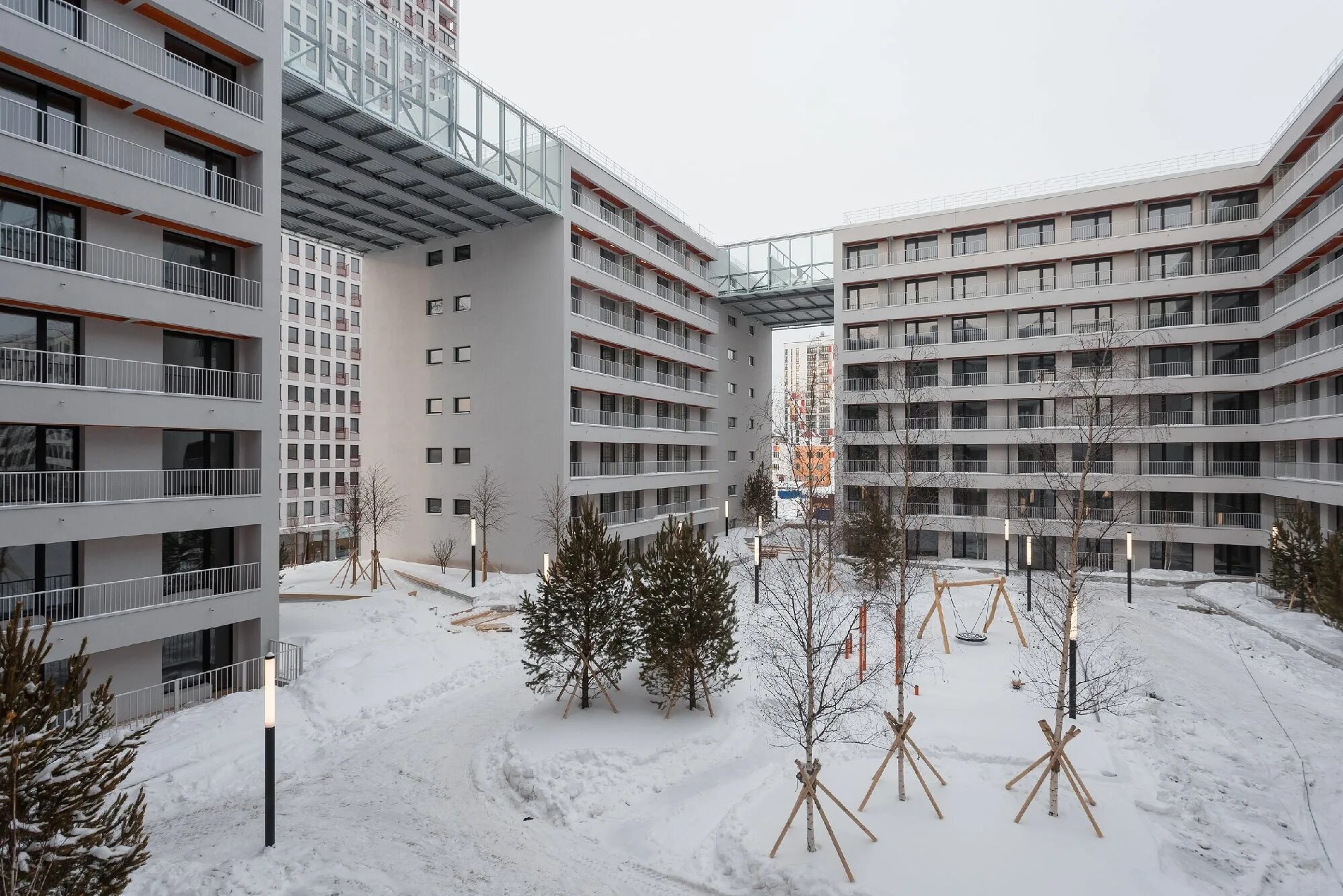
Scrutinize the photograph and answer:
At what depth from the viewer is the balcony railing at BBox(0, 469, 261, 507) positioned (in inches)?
650

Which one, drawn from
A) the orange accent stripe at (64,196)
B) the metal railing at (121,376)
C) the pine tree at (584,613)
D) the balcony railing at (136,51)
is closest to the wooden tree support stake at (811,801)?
the pine tree at (584,613)

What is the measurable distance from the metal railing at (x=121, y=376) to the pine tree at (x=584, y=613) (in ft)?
36.3

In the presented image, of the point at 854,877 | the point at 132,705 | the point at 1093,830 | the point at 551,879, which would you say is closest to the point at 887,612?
the point at 1093,830

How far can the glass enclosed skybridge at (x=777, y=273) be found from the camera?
50.6 meters

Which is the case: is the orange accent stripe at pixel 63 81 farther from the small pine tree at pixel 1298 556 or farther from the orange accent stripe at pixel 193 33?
the small pine tree at pixel 1298 556

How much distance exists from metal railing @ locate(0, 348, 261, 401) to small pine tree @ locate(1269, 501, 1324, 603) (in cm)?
3608

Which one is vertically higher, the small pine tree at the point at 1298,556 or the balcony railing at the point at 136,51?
the balcony railing at the point at 136,51

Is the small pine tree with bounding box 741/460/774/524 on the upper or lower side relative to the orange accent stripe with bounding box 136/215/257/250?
lower

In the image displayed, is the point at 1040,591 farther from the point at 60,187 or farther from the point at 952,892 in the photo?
the point at 60,187

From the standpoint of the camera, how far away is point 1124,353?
3891cm

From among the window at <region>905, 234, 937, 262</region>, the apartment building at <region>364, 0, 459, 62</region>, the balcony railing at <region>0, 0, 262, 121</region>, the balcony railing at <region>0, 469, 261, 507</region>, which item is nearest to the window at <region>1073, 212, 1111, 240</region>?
the window at <region>905, 234, 937, 262</region>

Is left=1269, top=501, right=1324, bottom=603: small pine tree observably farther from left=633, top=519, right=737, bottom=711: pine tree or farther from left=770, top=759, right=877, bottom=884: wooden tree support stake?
left=770, top=759, right=877, bottom=884: wooden tree support stake

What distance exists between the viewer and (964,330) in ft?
145

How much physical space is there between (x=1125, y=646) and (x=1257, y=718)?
5.61 m
